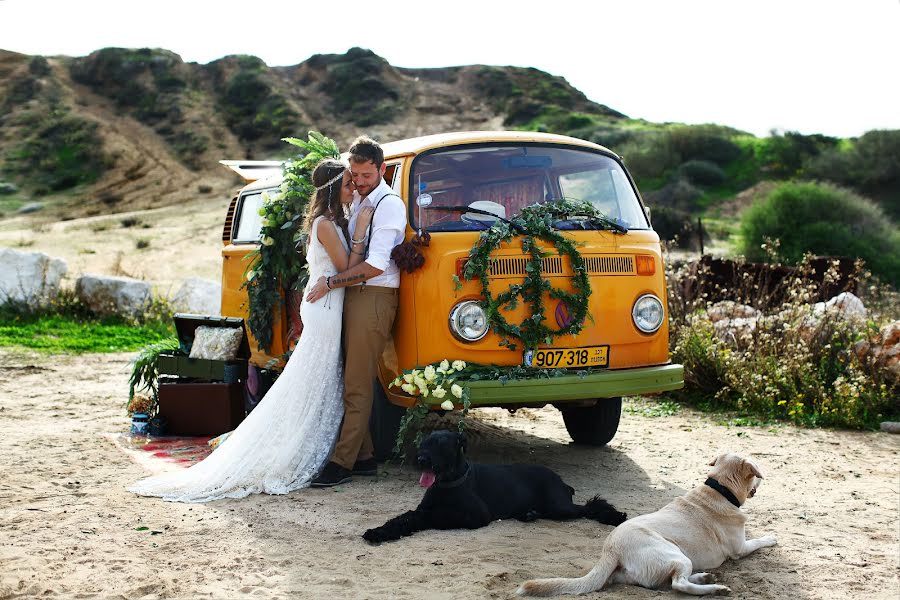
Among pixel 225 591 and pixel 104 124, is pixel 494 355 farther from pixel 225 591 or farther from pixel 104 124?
pixel 104 124

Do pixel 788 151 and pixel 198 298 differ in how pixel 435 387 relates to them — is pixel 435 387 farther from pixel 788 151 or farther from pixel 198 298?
pixel 788 151

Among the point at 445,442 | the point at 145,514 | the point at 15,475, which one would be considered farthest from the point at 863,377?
the point at 15,475

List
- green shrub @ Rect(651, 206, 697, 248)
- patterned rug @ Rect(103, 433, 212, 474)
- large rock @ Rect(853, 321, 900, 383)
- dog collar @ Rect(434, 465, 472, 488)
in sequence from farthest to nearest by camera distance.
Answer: green shrub @ Rect(651, 206, 697, 248), large rock @ Rect(853, 321, 900, 383), patterned rug @ Rect(103, 433, 212, 474), dog collar @ Rect(434, 465, 472, 488)

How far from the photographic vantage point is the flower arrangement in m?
5.90

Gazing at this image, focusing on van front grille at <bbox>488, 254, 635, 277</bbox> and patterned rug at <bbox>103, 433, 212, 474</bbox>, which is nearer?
van front grille at <bbox>488, 254, 635, 277</bbox>

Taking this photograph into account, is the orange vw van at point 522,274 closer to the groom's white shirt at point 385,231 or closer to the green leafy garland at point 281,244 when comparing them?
the groom's white shirt at point 385,231

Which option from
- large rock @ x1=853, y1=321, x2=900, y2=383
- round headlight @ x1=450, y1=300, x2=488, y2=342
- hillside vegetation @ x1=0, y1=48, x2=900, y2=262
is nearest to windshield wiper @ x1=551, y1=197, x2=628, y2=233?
round headlight @ x1=450, y1=300, x2=488, y2=342

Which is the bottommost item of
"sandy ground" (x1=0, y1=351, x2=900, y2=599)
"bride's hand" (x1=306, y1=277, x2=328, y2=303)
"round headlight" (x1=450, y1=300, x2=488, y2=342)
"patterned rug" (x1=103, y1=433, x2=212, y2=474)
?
"patterned rug" (x1=103, y1=433, x2=212, y2=474)

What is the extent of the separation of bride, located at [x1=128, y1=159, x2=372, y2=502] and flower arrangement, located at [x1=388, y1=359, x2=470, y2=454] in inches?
22.6

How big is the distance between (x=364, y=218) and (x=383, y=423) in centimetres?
146

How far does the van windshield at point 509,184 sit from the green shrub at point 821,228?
15.2 meters

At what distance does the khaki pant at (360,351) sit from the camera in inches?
247

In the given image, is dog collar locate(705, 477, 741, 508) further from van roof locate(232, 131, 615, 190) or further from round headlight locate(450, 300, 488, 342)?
van roof locate(232, 131, 615, 190)

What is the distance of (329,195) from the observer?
639 cm
